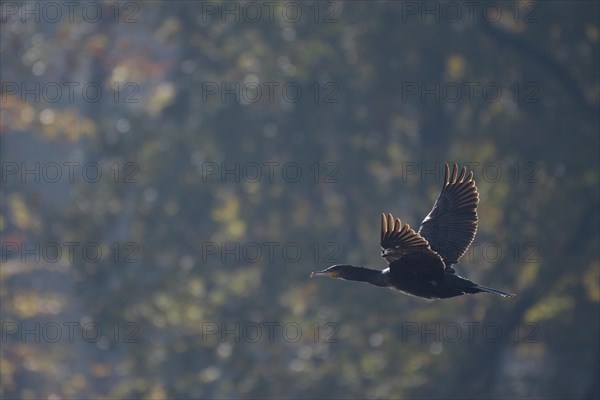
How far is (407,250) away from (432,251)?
0.50ft

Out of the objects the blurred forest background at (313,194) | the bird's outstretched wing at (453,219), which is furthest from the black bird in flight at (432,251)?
the blurred forest background at (313,194)

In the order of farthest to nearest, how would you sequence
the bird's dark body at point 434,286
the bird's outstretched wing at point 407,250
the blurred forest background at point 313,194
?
1. the blurred forest background at point 313,194
2. the bird's dark body at point 434,286
3. the bird's outstretched wing at point 407,250

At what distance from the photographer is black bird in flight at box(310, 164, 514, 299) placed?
6477 millimetres

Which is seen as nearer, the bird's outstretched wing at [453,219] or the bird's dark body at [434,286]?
the bird's dark body at [434,286]

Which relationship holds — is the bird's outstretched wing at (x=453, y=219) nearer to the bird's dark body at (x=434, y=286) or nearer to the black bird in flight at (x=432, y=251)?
the black bird in flight at (x=432, y=251)

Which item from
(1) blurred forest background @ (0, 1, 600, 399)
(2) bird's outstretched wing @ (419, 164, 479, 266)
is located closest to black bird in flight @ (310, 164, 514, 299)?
(2) bird's outstretched wing @ (419, 164, 479, 266)

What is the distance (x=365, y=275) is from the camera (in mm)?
7184

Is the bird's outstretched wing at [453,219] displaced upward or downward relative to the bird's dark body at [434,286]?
upward

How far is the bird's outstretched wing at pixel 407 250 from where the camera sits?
6395 mm

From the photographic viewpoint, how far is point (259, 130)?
15.4m

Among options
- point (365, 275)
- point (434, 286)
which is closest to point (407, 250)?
point (434, 286)

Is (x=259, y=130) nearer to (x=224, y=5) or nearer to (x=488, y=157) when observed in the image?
(x=224, y=5)

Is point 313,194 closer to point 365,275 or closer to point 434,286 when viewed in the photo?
point 365,275

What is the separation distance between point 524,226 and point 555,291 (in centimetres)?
93
